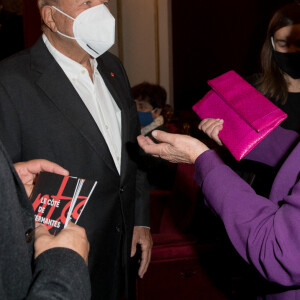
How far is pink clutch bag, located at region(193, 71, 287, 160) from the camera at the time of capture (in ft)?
4.21

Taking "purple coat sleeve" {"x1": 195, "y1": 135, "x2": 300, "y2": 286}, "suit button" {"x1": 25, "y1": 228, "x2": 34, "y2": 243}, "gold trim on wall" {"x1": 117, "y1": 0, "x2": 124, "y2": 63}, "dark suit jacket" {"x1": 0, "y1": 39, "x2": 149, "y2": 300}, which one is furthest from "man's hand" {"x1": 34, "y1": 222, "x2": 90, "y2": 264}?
"gold trim on wall" {"x1": 117, "y1": 0, "x2": 124, "y2": 63}

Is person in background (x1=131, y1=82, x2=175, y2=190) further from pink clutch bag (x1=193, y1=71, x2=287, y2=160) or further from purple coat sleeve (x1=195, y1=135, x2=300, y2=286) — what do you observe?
purple coat sleeve (x1=195, y1=135, x2=300, y2=286)

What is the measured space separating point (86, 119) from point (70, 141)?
0.35ft

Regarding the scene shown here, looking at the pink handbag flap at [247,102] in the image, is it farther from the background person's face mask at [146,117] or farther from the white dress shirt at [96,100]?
the background person's face mask at [146,117]

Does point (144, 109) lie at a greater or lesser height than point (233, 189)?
lesser

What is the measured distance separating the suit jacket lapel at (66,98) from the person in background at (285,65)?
3.58 ft

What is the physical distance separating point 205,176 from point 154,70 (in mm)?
4868

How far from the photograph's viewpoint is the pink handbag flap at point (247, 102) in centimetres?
129

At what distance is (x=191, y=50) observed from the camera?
626 cm

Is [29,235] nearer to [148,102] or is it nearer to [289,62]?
[289,62]

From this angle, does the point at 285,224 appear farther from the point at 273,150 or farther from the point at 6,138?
the point at 6,138

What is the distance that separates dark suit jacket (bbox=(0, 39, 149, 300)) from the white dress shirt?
0.12 ft


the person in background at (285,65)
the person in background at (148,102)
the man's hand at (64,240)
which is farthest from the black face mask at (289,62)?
the man's hand at (64,240)

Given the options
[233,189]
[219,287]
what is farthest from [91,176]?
[219,287]
